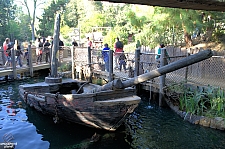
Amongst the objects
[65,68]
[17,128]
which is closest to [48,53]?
[65,68]

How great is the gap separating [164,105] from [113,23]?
20.2 m

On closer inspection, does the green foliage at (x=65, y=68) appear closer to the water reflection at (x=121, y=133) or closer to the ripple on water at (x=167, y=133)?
the water reflection at (x=121, y=133)

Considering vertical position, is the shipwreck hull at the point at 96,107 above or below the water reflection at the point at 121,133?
above

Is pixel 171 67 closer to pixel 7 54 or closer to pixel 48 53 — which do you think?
pixel 7 54

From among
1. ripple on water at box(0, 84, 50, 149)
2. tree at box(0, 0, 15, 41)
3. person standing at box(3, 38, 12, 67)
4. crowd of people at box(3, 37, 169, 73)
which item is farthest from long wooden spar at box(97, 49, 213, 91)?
tree at box(0, 0, 15, 41)

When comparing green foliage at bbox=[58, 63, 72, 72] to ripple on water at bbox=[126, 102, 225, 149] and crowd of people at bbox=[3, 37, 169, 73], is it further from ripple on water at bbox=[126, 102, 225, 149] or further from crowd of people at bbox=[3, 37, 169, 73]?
ripple on water at bbox=[126, 102, 225, 149]

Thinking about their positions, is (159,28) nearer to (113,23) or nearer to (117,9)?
(113,23)

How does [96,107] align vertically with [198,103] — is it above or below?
above

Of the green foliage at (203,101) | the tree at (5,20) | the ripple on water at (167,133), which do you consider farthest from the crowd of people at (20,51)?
the tree at (5,20)

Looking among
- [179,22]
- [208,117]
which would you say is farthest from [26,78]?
[208,117]

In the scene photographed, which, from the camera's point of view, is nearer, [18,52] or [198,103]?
[198,103]

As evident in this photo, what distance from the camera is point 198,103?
7695 mm

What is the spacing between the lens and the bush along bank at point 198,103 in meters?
6.87

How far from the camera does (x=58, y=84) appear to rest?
28.0ft
